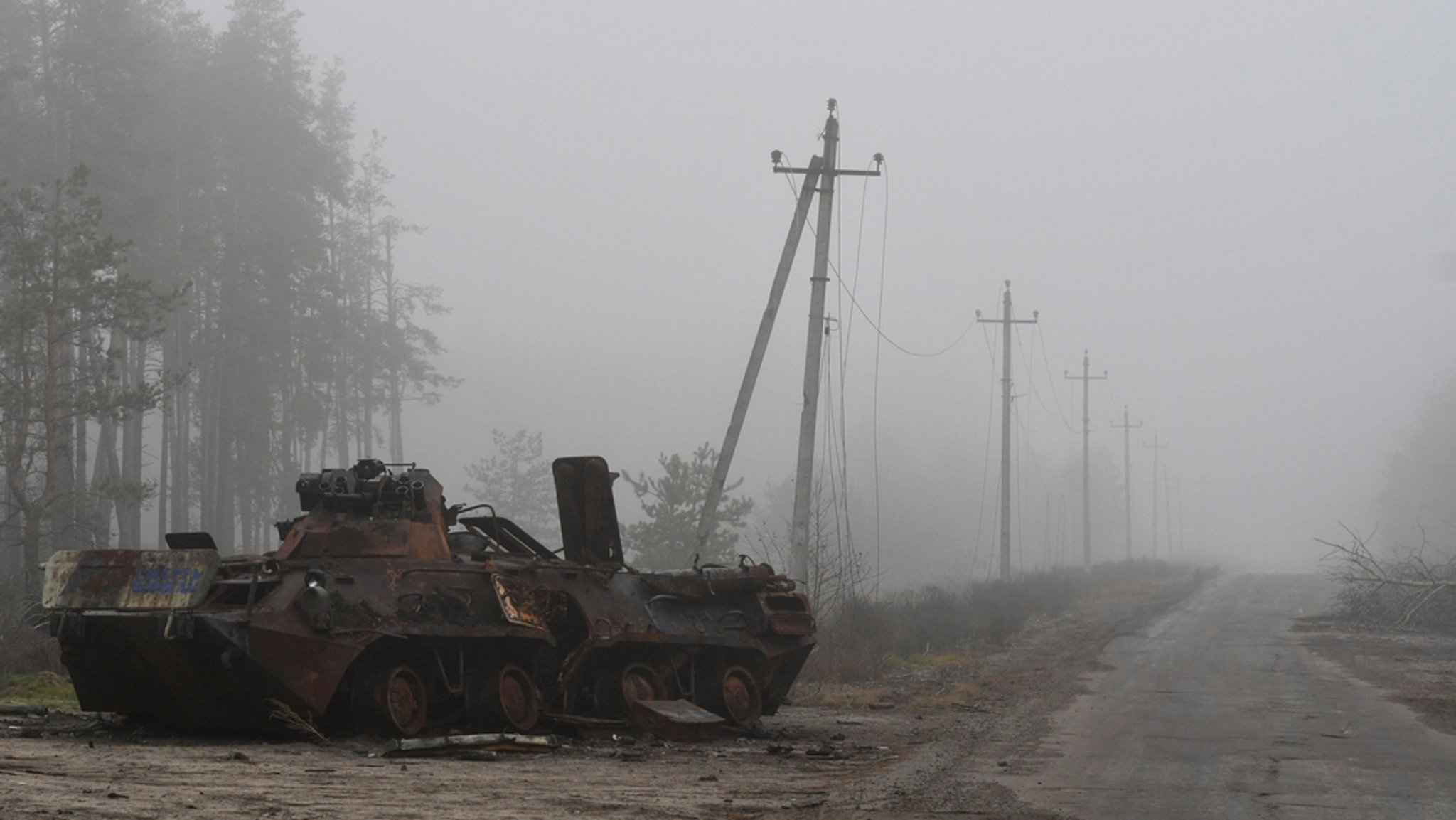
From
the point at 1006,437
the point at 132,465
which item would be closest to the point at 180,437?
the point at 132,465

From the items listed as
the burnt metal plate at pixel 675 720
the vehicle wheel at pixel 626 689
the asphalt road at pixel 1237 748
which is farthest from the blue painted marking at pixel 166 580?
the asphalt road at pixel 1237 748

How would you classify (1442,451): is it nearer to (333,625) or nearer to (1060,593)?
(1060,593)

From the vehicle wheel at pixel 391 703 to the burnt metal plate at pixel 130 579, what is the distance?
4.87ft

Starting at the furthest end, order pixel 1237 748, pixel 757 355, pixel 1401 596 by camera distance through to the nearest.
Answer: pixel 1401 596, pixel 757 355, pixel 1237 748

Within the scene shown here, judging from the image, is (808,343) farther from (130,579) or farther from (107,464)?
(107,464)

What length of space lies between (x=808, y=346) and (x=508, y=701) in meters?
11.6

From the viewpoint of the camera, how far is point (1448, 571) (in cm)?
3356

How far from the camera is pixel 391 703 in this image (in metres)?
11.7

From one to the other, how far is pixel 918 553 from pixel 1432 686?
7241 cm

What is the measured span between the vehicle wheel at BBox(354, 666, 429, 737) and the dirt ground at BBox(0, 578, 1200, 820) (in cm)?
22

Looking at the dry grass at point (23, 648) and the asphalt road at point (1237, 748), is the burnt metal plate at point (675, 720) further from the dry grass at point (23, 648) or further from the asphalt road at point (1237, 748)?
the dry grass at point (23, 648)

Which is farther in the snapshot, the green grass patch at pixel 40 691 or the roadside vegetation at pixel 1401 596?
the roadside vegetation at pixel 1401 596

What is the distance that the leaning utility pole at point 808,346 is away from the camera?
73.2 feet

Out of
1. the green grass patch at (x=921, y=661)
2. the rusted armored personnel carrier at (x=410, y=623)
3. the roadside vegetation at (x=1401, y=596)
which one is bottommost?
the green grass patch at (x=921, y=661)
